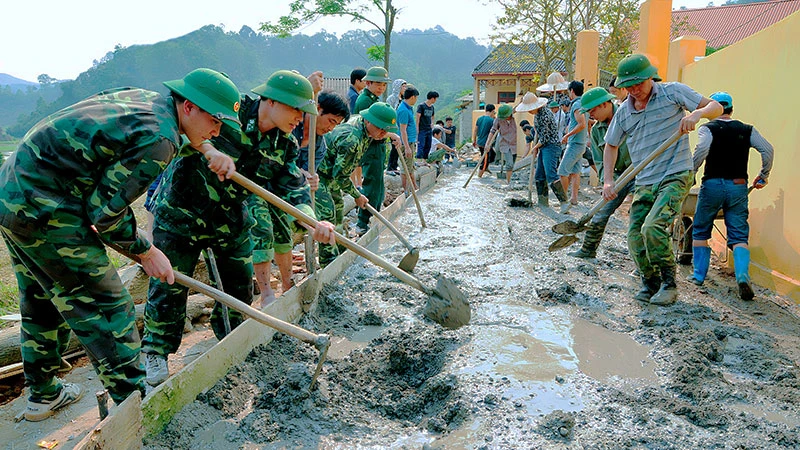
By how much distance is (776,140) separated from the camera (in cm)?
511

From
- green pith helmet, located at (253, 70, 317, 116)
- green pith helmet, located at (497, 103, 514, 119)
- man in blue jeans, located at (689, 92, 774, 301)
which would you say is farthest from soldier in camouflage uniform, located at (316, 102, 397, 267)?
green pith helmet, located at (497, 103, 514, 119)

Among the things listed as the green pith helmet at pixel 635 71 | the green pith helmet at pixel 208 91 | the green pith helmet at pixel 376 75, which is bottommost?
the green pith helmet at pixel 208 91

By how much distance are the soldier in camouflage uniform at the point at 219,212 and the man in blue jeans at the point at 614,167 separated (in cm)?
321

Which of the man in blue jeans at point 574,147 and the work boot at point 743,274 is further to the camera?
the man in blue jeans at point 574,147

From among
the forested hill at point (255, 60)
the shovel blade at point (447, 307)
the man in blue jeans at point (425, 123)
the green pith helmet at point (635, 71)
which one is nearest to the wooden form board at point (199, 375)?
the shovel blade at point (447, 307)

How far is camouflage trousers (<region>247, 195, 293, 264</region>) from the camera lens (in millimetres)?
3979

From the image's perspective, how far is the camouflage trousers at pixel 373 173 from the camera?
21.0ft

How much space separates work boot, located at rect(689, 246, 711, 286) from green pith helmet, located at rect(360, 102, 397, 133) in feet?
10.1

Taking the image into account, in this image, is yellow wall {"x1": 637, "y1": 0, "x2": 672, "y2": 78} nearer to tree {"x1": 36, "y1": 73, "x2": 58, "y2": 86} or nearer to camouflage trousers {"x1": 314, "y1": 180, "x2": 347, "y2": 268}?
camouflage trousers {"x1": 314, "y1": 180, "x2": 347, "y2": 268}

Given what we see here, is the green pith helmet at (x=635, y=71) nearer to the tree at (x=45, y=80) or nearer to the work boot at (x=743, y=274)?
the work boot at (x=743, y=274)

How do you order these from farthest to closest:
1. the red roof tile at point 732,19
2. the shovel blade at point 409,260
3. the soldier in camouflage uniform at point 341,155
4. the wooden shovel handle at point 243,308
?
the red roof tile at point 732,19 → the soldier in camouflage uniform at point 341,155 → the shovel blade at point 409,260 → the wooden shovel handle at point 243,308

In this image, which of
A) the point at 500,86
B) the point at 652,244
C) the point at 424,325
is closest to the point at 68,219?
the point at 424,325

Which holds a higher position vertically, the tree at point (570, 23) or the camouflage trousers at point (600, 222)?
the tree at point (570, 23)

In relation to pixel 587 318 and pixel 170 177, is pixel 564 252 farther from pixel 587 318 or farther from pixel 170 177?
pixel 170 177
